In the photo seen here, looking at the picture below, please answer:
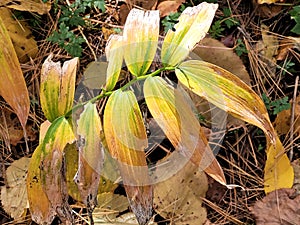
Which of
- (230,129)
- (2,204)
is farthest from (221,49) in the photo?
(2,204)

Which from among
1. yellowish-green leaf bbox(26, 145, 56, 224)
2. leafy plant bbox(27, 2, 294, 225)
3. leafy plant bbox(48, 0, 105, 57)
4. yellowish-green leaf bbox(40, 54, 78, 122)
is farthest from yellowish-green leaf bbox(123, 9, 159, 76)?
leafy plant bbox(48, 0, 105, 57)

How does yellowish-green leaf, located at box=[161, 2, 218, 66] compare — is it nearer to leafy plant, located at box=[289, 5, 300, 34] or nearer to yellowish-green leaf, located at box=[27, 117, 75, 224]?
yellowish-green leaf, located at box=[27, 117, 75, 224]

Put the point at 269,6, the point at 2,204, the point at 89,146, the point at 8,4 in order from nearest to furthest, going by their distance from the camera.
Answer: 1. the point at 89,146
2. the point at 2,204
3. the point at 8,4
4. the point at 269,6

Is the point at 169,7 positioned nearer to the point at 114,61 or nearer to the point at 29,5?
the point at 29,5

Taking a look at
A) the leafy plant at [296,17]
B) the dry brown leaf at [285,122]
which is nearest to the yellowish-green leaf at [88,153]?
the dry brown leaf at [285,122]

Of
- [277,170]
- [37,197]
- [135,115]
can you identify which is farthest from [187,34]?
[277,170]

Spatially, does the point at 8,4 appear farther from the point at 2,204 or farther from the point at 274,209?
the point at 274,209
